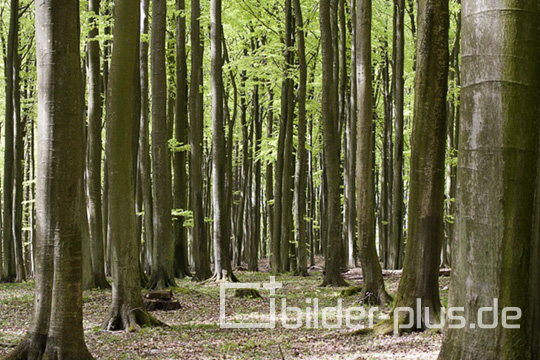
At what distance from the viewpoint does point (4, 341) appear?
8133 millimetres

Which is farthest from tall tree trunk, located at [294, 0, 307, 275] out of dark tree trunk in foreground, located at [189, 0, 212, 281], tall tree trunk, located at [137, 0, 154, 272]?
tall tree trunk, located at [137, 0, 154, 272]

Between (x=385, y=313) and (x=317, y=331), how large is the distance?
1898 mm

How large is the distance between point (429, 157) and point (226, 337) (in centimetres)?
403

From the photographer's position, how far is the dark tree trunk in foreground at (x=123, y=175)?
907 centimetres

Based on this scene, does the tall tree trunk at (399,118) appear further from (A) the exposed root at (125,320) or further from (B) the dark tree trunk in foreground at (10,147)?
(B) the dark tree trunk in foreground at (10,147)

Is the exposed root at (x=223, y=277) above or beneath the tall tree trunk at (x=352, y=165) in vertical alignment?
beneath

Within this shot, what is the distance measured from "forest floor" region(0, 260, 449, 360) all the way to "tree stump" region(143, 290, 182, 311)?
0.30 meters

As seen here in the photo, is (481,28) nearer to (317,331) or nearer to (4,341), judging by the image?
(317,331)

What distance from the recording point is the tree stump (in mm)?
11758

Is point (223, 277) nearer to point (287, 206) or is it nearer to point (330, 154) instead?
point (287, 206)

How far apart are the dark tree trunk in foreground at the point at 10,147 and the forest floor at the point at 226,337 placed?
5235mm

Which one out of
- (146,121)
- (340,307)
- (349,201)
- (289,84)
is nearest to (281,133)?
(289,84)

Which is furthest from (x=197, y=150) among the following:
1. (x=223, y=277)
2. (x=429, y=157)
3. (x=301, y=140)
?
(x=429, y=157)
